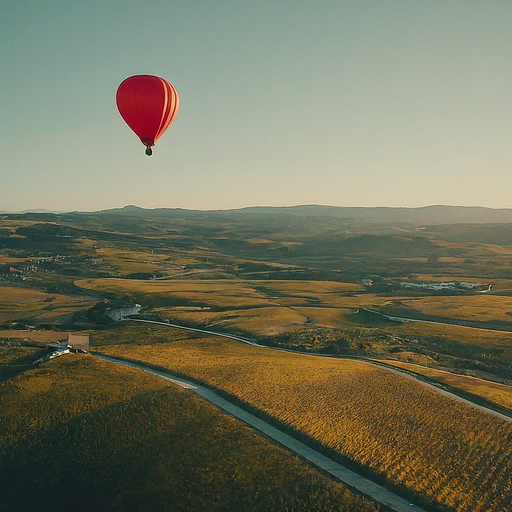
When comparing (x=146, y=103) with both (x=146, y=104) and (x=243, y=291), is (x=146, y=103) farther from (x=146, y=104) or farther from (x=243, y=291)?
(x=243, y=291)

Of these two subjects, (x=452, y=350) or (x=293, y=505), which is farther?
(x=452, y=350)

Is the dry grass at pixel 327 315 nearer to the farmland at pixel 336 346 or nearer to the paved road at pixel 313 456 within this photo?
the farmland at pixel 336 346

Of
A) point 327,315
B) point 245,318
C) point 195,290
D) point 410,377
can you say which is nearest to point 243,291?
point 195,290

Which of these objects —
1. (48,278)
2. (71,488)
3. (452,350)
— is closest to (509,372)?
(452,350)

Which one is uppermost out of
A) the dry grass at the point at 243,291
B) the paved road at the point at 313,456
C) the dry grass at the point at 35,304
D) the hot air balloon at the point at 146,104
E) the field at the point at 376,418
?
the hot air balloon at the point at 146,104

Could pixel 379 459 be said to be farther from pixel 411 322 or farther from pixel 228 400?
pixel 411 322

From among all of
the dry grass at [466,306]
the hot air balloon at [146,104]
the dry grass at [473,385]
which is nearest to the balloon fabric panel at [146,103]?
the hot air balloon at [146,104]

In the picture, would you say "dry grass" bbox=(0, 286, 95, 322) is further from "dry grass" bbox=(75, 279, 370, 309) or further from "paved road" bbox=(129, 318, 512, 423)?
"paved road" bbox=(129, 318, 512, 423)
